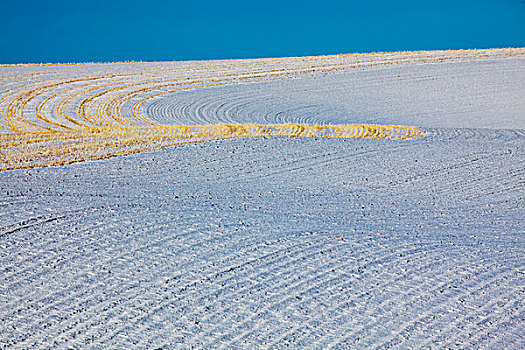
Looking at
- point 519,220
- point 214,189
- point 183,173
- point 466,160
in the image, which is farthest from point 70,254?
point 466,160

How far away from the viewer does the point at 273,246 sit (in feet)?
21.7

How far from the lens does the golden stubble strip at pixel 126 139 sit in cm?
1110

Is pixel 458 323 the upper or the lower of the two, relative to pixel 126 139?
lower

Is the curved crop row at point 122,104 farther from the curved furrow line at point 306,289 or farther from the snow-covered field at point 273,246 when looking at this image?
the curved furrow line at point 306,289

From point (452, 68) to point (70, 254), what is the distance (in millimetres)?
28108

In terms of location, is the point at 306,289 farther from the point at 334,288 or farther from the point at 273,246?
the point at 273,246

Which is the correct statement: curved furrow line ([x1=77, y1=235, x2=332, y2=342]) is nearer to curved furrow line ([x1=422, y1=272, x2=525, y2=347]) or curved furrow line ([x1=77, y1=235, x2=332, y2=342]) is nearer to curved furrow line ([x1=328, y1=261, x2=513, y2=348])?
curved furrow line ([x1=328, y1=261, x2=513, y2=348])

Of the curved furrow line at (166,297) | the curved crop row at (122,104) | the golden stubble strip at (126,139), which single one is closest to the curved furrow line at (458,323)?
the curved furrow line at (166,297)

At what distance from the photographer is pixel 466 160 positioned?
1148cm

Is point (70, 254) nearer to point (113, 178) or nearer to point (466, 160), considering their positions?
point (113, 178)

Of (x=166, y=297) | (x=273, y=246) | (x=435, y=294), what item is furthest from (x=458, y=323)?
(x=166, y=297)

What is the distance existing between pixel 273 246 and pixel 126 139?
7235mm

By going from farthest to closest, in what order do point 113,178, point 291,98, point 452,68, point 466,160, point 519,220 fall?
point 452,68 < point 291,98 < point 466,160 < point 113,178 < point 519,220

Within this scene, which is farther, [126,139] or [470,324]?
[126,139]
